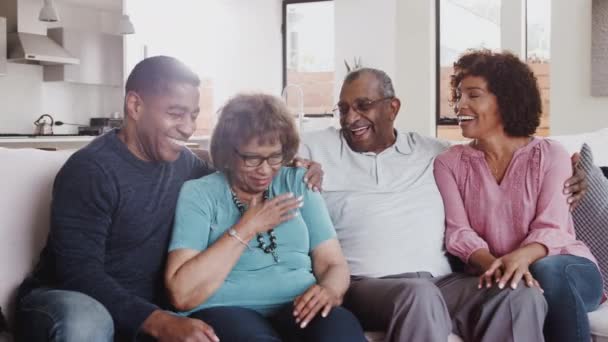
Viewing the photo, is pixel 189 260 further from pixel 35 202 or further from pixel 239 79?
pixel 239 79

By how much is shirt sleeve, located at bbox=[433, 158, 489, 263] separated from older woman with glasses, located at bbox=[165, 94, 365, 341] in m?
0.48

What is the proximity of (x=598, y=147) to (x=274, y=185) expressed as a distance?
1.47m

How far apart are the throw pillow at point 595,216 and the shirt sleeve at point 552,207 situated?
0.11m

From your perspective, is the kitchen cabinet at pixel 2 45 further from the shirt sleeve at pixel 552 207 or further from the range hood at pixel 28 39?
the shirt sleeve at pixel 552 207

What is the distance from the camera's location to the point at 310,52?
863cm

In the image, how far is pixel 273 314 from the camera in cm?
→ 195

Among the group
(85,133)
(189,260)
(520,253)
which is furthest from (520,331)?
(85,133)

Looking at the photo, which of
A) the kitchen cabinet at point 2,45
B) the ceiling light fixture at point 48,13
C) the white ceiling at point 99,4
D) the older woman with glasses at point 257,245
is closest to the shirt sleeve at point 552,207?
the older woman with glasses at point 257,245

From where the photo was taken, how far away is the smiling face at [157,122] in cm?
197

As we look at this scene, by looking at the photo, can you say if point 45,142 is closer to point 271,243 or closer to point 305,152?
point 305,152

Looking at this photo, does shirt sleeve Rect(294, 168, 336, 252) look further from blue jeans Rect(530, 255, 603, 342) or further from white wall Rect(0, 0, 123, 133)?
white wall Rect(0, 0, 123, 133)

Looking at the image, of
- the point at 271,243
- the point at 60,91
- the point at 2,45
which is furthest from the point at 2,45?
the point at 271,243

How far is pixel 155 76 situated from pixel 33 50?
5324 millimetres

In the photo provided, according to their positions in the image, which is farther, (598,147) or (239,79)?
(239,79)
